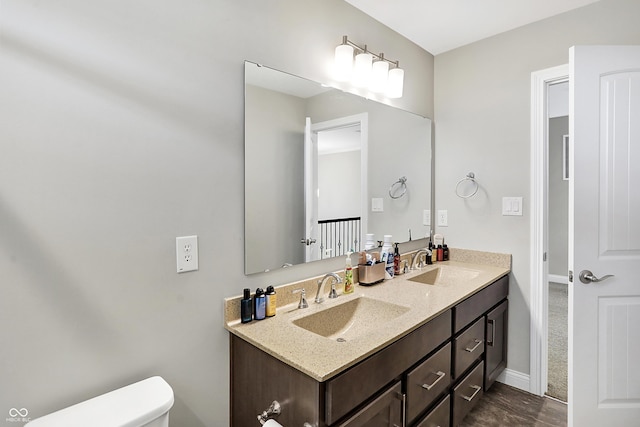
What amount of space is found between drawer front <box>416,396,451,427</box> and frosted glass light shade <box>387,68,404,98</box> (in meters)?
1.80

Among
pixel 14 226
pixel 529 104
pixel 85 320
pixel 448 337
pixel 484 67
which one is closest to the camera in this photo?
pixel 14 226

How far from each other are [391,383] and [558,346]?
2555mm

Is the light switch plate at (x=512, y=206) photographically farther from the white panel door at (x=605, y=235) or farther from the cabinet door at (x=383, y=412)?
the cabinet door at (x=383, y=412)

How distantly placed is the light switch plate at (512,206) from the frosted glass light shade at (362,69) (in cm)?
129

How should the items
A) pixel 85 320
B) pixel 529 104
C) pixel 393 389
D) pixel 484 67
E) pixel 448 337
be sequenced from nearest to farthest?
1. pixel 85 320
2. pixel 393 389
3. pixel 448 337
4. pixel 529 104
5. pixel 484 67

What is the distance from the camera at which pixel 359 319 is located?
166cm

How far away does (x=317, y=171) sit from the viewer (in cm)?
175

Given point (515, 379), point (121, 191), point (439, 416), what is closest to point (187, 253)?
point (121, 191)

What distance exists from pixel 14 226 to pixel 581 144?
2.36 metres

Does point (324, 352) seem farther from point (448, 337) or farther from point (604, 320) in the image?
point (604, 320)

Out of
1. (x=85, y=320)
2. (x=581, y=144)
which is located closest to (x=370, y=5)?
(x=581, y=144)

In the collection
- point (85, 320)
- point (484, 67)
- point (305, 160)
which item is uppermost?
point (484, 67)

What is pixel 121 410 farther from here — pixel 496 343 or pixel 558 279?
pixel 558 279

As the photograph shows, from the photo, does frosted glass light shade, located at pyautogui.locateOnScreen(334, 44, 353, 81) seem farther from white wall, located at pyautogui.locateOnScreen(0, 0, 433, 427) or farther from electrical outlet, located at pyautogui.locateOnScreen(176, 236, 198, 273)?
electrical outlet, located at pyautogui.locateOnScreen(176, 236, 198, 273)
